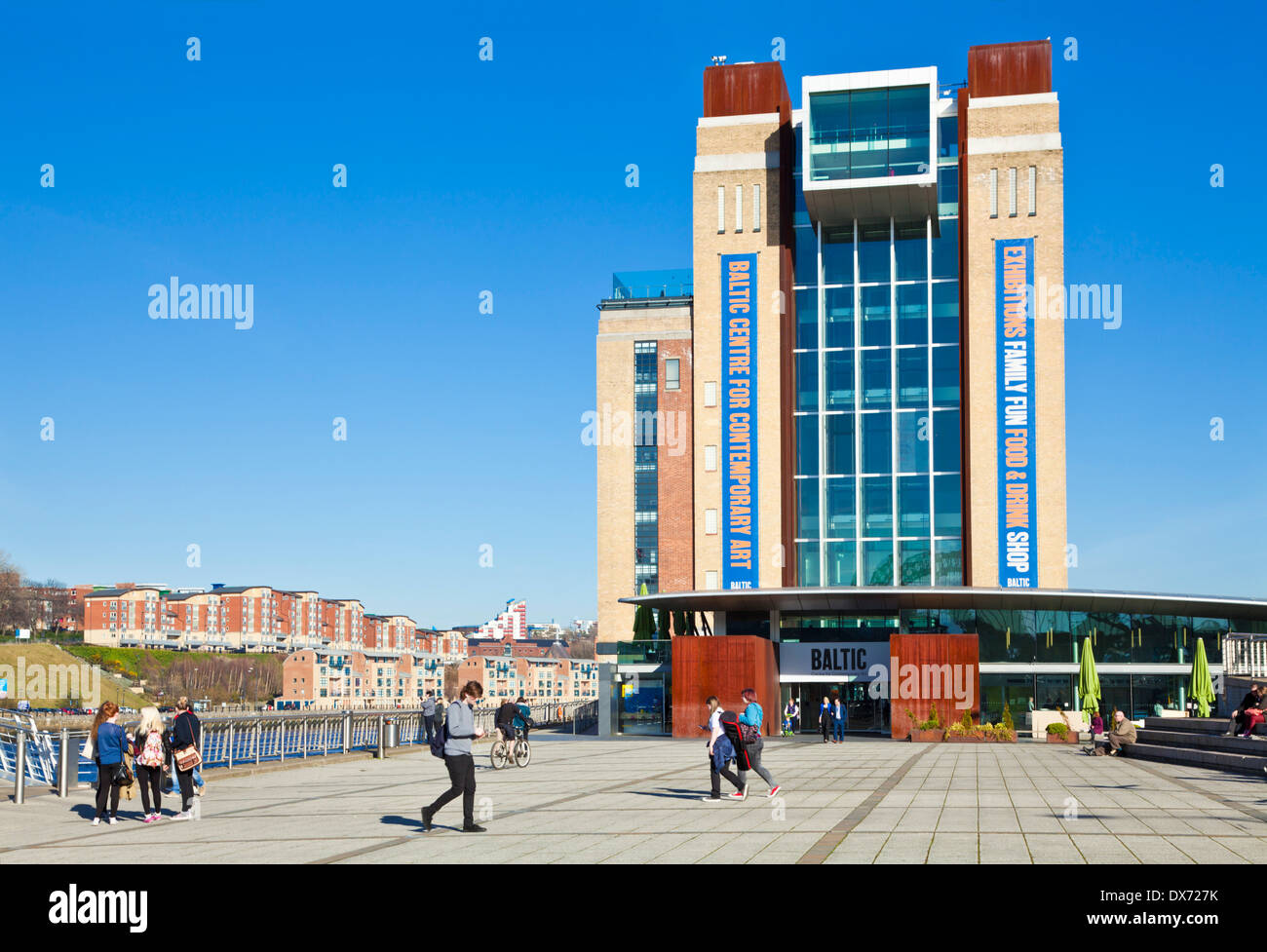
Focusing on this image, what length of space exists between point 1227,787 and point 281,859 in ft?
50.9

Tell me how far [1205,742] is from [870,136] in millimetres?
37977

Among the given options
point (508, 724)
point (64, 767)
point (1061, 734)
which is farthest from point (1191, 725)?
point (64, 767)

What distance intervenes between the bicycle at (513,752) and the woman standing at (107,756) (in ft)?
35.9

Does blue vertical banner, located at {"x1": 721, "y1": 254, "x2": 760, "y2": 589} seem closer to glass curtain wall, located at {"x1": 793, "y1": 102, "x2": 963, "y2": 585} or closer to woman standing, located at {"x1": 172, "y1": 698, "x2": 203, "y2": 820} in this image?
glass curtain wall, located at {"x1": 793, "y1": 102, "x2": 963, "y2": 585}

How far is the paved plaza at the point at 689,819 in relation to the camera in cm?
1274

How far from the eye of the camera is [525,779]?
2473cm

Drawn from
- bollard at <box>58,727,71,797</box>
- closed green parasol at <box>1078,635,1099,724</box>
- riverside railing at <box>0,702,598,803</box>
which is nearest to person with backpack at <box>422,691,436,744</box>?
riverside railing at <box>0,702,598,803</box>

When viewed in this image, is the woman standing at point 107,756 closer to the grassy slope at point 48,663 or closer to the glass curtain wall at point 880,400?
the glass curtain wall at point 880,400

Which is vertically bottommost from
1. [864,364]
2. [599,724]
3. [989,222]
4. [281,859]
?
[599,724]

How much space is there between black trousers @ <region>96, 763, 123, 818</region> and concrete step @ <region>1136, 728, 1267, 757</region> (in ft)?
66.3

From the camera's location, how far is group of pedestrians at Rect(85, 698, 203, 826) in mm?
17875

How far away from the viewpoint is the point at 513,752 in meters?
29.1
